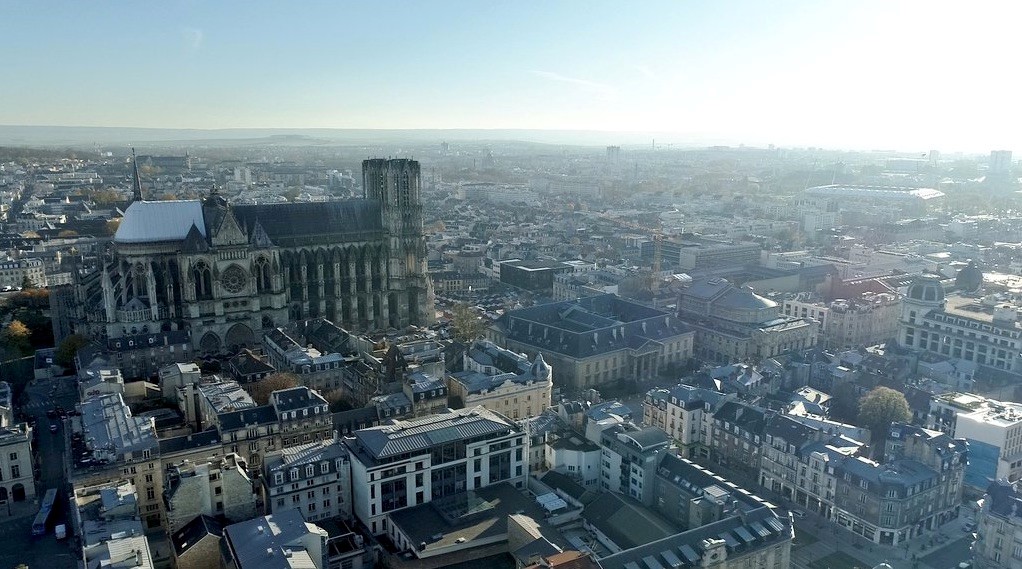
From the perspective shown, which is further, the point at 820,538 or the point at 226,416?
the point at 226,416

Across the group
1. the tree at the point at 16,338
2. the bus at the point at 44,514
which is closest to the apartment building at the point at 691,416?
the bus at the point at 44,514

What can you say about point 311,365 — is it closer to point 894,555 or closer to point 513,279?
point 894,555

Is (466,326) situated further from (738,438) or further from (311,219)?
(738,438)

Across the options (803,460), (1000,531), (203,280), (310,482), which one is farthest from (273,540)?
(203,280)

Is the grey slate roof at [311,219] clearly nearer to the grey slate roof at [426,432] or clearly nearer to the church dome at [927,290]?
the grey slate roof at [426,432]

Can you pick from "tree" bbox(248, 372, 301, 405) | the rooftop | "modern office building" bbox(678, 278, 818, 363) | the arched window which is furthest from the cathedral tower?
the rooftop

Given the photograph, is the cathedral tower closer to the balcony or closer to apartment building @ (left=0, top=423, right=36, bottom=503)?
the balcony

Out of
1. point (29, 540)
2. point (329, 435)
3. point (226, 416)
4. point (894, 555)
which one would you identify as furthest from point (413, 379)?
point (894, 555)

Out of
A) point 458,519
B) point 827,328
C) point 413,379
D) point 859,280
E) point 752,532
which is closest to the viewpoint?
point 752,532
